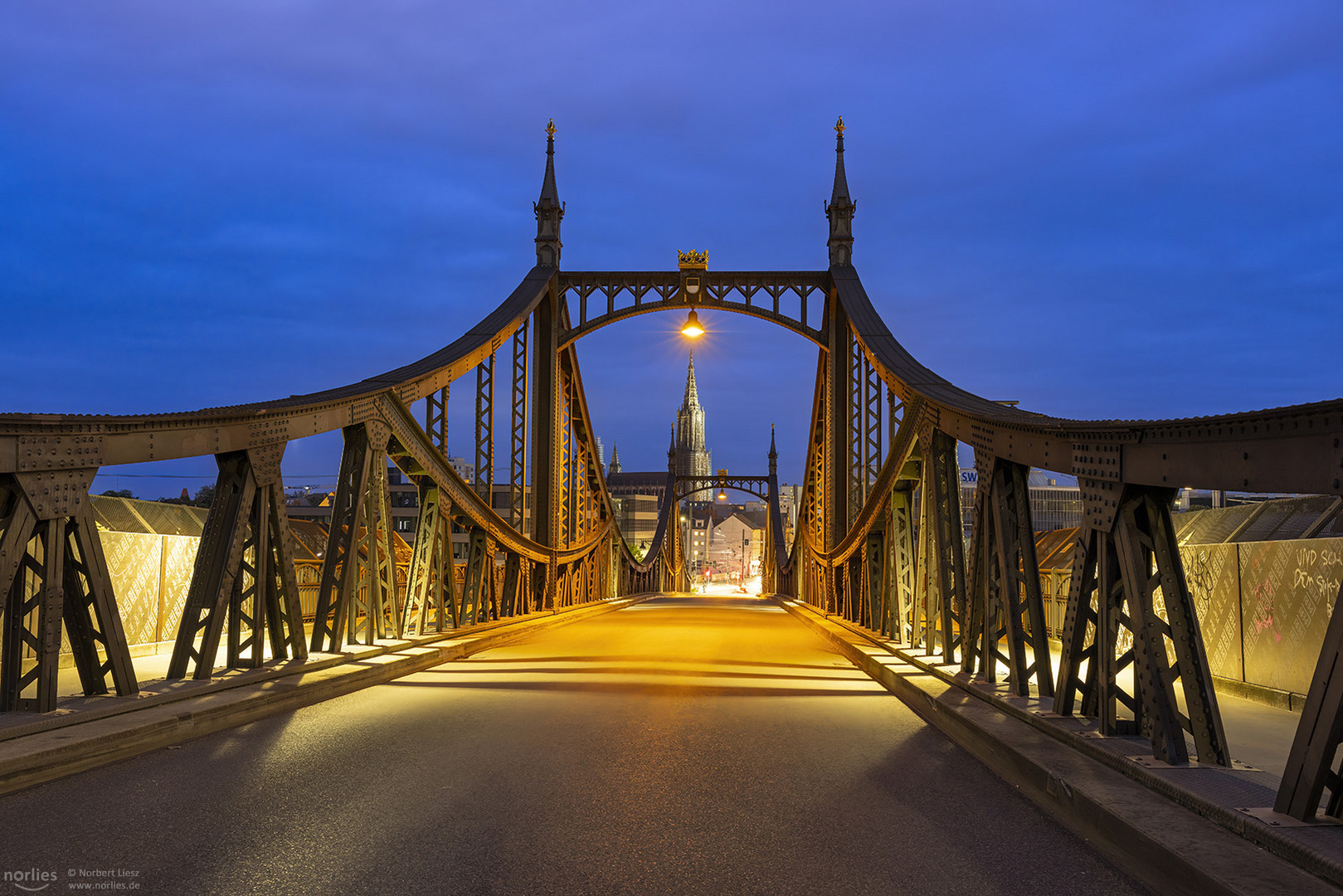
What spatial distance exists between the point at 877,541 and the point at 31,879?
1261 centimetres

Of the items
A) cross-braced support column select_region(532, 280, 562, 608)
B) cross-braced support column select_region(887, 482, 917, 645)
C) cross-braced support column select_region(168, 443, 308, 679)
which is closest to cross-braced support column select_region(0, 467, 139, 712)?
cross-braced support column select_region(168, 443, 308, 679)

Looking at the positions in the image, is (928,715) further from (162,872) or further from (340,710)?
(162,872)

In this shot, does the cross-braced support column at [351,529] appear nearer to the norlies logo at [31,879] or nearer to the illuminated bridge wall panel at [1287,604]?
the norlies logo at [31,879]

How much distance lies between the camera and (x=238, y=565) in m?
8.52

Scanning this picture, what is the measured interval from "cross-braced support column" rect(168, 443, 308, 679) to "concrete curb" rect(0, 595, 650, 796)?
0.51m

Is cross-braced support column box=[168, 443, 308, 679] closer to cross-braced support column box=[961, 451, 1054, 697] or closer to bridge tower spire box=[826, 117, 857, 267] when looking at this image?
cross-braced support column box=[961, 451, 1054, 697]

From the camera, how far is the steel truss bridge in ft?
16.6

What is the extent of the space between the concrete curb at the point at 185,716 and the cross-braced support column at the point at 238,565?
0.51 meters

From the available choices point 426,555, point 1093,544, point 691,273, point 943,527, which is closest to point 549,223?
point 691,273

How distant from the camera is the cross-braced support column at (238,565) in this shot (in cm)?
820

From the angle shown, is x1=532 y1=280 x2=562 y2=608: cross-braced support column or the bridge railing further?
x1=532 y1=280 x2=562 y2=608: cross-braced support column

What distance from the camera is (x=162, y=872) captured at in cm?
403

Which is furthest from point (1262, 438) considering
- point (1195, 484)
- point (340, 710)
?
point (340, 710)

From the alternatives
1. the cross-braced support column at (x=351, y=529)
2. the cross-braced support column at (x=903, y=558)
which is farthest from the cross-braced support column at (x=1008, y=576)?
the cross-braced support column at (x=351, y=529)
